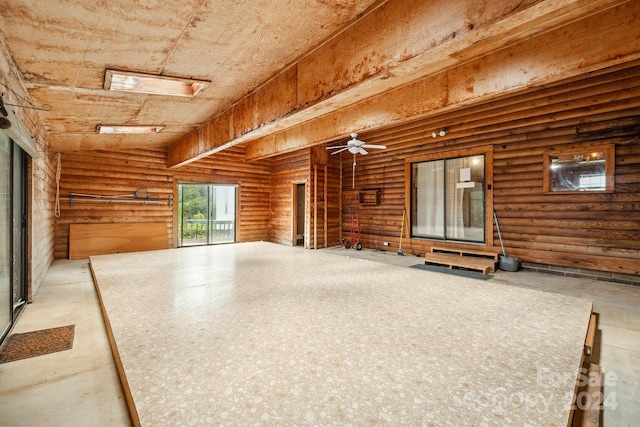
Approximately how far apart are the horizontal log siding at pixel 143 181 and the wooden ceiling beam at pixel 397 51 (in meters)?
5.23

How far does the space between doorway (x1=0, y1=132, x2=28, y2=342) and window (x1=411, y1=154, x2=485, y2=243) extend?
309 inches

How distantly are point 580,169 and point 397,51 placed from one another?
577cm

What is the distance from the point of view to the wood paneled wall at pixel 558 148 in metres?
4.93

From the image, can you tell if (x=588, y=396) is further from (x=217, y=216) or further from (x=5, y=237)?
(x=217, y=216)

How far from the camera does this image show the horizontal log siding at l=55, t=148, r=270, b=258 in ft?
23.5

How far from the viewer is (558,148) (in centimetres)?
575

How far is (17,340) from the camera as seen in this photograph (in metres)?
2.86

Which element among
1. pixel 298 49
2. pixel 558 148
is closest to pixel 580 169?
pixel 558 148

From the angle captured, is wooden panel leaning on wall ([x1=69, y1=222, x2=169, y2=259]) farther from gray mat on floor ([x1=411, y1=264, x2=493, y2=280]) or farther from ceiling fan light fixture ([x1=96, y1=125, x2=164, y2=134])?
gray mat on floor ([x1=411, y1=264, x2=493, y2=280])

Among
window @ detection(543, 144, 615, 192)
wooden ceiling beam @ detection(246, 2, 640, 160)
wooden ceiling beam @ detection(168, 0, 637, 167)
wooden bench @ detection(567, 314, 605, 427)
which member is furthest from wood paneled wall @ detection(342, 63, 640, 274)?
wooden bench @ detection(567, 314, 605, 427)

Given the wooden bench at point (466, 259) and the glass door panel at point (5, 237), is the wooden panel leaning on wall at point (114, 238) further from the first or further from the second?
the wooden bench at point (466, 259)

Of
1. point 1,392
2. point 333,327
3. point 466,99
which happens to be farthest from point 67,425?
point 466,99

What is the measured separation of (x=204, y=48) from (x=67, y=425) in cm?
270

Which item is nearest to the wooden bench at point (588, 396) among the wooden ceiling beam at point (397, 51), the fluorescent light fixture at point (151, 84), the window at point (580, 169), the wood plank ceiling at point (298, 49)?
the wooden ceiling beam at point (397, 51)
